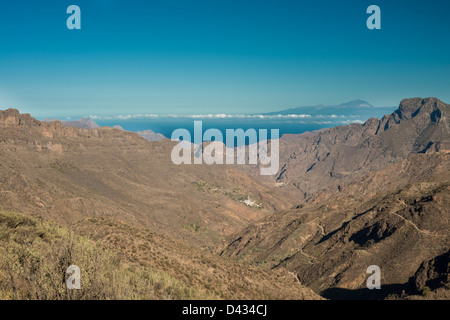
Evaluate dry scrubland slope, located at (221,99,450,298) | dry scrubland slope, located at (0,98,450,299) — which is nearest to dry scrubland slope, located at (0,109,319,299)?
dry scrubland slope, located at (0,98,450,299)

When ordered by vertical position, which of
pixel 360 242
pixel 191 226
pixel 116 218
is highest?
pixel 116 218

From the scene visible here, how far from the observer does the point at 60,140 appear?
478 ft

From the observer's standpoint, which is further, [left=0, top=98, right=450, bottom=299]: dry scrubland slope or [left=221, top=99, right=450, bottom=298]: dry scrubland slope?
[left=221, top=99, right=450, bottom=298]: dry scrubland slope

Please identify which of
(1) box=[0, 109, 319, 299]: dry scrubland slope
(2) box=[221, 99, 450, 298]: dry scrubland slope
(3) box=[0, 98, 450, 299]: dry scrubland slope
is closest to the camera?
(1) box=[0, 109, 319, 299]: dry scrubland slope

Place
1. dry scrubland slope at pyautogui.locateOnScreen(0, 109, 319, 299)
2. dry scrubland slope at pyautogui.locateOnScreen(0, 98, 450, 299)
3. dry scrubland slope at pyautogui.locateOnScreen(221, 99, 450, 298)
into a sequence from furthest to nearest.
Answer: dry scrubland slope at pyautogui.locateOnScreen(221, 99, 450, 298) → dry scrubland slope at pyautogui.locateOnScreen(0, 98, 450, 299) → dry scrubland slope at pyautogui.locateOnScreen(0, 109, 319, 299)

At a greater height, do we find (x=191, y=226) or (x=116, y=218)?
(x=116, y=218)

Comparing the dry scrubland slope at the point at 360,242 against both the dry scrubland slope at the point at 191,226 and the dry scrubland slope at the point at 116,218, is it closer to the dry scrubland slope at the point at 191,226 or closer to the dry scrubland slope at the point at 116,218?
the dry scrubland slope at the point at 191,226

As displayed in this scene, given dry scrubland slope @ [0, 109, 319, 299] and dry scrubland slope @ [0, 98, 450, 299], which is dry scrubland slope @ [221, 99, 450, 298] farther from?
dry scrubland slope @ [0, 109, 319, 299]

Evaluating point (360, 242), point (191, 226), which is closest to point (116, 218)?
point (191, 226)

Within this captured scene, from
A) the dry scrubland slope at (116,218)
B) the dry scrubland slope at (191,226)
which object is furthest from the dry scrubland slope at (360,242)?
the dry scrubland slope at (116,218)

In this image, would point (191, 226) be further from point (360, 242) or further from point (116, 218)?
point (360, 242)

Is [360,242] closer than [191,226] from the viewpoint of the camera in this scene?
Yes

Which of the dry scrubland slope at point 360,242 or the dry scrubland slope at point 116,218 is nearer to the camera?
the dry scrubland slope at point 116,218
